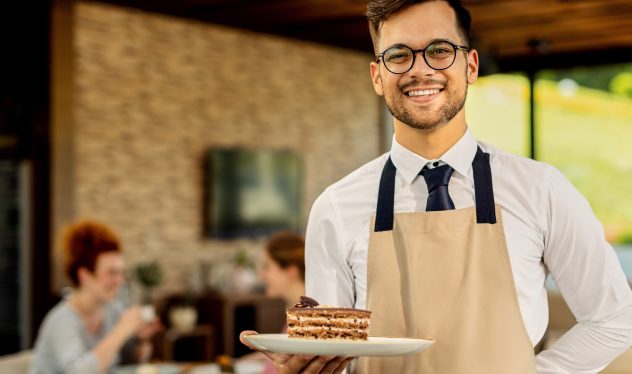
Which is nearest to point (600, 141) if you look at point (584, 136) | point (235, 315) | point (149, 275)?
point (584, 136)

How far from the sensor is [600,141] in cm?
929

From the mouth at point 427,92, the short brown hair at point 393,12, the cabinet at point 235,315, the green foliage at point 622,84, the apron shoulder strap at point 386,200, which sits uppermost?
the green foliage at point 622,84

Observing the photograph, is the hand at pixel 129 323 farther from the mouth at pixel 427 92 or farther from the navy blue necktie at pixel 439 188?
the mouth at pixel 427 92

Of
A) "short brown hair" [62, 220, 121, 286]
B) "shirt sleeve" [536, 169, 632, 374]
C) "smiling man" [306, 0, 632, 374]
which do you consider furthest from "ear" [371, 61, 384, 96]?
"short brown hair" [62, 220, 121, 286]

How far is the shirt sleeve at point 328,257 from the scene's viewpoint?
1.58 meters

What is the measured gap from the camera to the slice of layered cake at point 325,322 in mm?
1439

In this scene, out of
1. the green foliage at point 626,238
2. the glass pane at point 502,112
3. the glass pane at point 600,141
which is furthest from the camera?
the glass pane at point 502,112

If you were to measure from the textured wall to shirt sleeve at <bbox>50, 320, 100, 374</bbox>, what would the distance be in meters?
3.05

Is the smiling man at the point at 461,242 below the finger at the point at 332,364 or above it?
above

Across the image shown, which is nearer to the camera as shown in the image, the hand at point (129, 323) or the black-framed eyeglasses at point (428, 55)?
the black-framed eyeglasses at point (428, 55)

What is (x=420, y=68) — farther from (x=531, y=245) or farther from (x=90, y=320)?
(x=90, y=320)

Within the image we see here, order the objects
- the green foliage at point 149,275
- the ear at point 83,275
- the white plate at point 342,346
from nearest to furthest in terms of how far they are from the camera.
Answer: the white plate at point 342,346, the ear at point 83,275, the green foliage at point 149,275

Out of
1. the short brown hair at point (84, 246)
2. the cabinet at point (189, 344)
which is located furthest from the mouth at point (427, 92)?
the cabinet at point (189, 344)

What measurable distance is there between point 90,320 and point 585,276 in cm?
290
